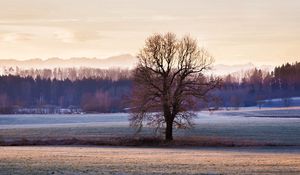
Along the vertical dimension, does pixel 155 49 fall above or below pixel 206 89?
above

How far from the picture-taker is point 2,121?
115 m

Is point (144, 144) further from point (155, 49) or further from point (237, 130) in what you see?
point (237, 130)

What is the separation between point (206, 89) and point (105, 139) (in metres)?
12.4

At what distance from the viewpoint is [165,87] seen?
64.9 m

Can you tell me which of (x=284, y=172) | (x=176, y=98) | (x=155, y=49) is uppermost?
(x=155, y=49)

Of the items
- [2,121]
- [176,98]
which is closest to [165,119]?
[176,98]

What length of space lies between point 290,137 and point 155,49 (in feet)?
59.5

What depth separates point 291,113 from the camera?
135 metres

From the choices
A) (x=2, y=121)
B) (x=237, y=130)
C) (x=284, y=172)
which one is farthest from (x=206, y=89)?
(x=2, y=121)

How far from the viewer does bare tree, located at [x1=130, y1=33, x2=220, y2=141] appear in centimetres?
6469

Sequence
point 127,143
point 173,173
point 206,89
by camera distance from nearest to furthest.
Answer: point 173,173 < point 127,143 < point 206,89

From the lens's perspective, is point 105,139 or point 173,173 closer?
point 173,173

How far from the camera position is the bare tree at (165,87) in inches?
2547

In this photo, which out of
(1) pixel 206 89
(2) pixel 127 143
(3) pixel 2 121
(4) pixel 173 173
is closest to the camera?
(4) pixel 173 173
